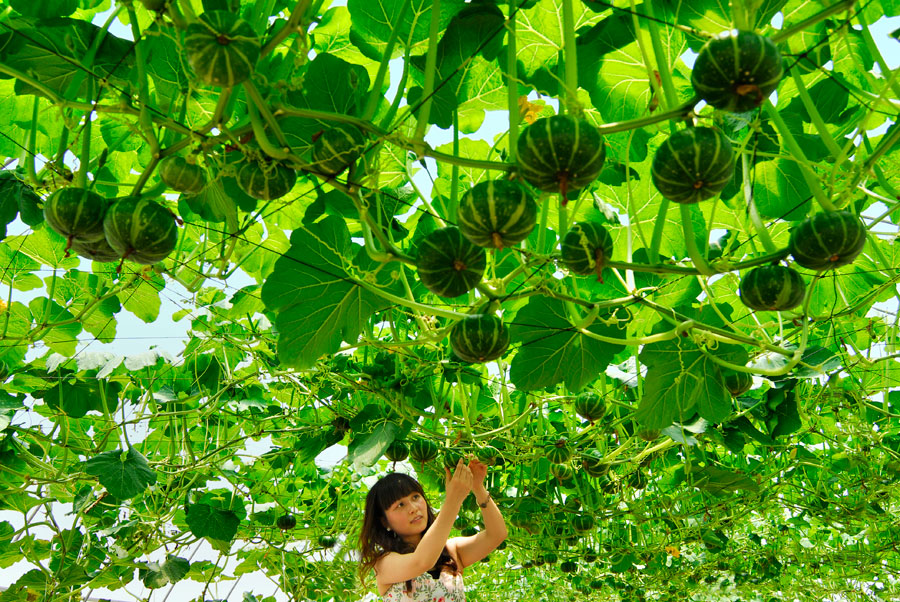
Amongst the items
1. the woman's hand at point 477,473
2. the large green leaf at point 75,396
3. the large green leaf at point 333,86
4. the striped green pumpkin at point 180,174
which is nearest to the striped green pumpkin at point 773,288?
the large green leaf at point 333,86

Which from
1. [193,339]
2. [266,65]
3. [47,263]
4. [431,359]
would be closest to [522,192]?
[266,65]

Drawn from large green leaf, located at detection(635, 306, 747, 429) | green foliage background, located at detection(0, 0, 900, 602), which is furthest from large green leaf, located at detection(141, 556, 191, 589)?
large green leaf, located at detection(635, 306, 747, 429)

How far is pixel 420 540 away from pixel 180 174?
2886mm

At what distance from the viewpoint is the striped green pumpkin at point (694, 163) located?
1.26 metres

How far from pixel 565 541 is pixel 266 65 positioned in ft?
20.2

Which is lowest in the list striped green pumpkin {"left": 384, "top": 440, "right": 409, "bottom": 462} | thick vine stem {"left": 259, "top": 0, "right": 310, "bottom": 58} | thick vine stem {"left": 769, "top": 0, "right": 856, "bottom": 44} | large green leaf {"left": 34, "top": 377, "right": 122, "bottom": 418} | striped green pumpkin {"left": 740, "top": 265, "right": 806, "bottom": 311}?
striped green pumpkin {"left": 740, "top": 265, "right": 806, "bottom": 311}

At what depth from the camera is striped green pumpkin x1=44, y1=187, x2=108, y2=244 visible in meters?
1.38

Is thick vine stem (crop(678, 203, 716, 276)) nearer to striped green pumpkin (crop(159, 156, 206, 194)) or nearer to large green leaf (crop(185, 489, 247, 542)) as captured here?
striped green pumpkin (crop(159, 156, 206, 194))

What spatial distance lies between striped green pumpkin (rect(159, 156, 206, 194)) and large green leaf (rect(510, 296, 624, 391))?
131cm

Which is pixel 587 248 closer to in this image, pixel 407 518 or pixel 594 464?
pixel 407 518

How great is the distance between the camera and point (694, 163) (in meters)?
1.26

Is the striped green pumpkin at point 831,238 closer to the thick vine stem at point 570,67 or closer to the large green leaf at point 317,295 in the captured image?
the thick vine stem at point 570,67

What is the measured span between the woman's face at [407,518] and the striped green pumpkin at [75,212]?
2.89 metres

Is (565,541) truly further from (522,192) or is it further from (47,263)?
(522,192)
